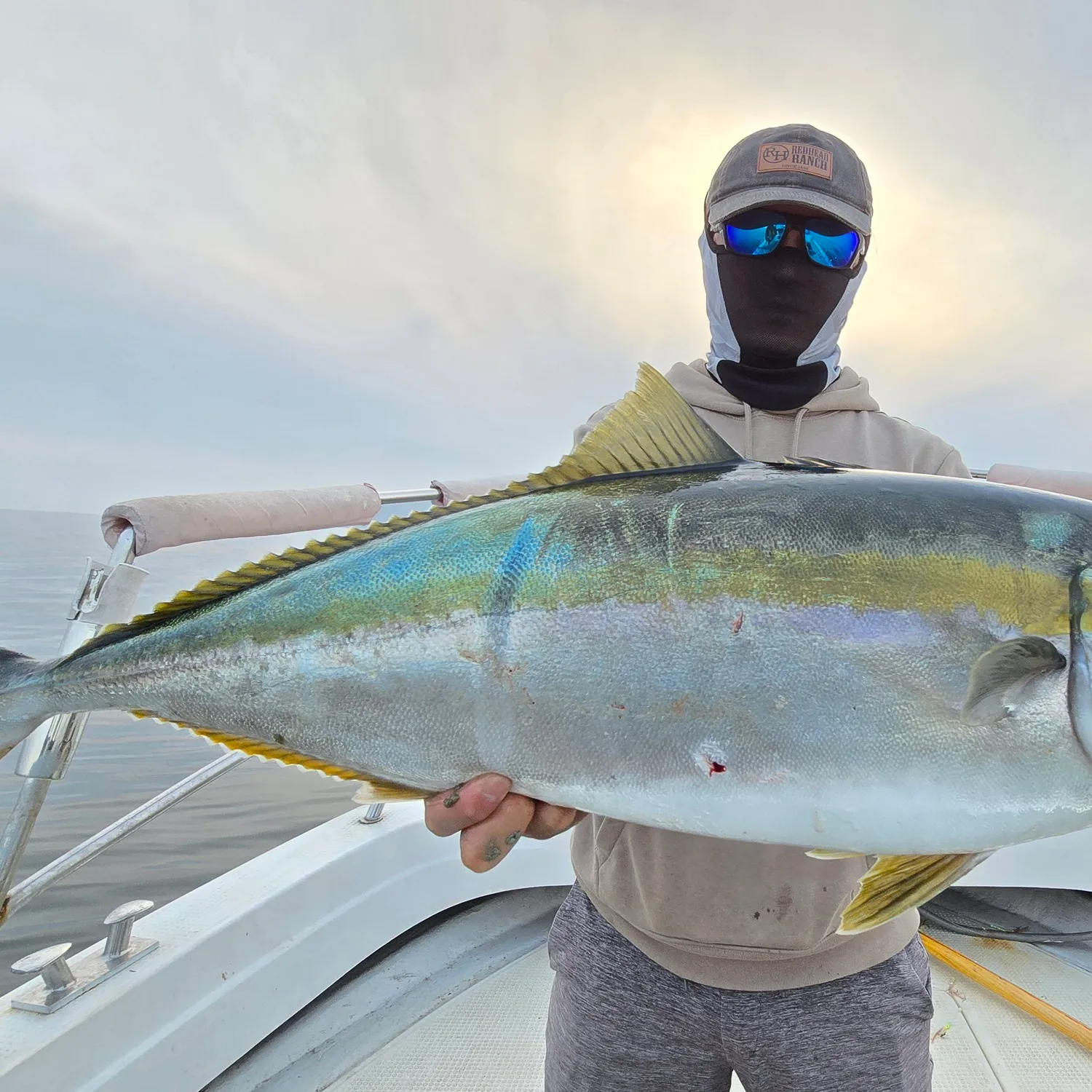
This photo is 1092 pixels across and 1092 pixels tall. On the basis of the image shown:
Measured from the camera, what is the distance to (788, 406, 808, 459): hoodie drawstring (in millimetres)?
1996

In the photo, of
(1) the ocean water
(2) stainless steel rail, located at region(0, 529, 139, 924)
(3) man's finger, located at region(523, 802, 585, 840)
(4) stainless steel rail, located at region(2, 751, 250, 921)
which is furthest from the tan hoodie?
(1) the ocean water

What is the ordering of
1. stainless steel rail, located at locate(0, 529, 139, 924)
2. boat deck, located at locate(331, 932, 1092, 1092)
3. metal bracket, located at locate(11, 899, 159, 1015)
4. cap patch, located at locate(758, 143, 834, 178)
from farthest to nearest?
1. boat deck, located at locate(331, 932, 1092, 1092)
2. metal bracket, located at locate(11, 899, 159, 1015)
3. cap patch, located at locate(758, 143, 834, 178)
4. stainless steel rail, located at locate(0, 529, 139, 924)

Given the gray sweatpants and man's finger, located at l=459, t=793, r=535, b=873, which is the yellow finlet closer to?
man's finger, located at l=459, t=793, r=535, b=873

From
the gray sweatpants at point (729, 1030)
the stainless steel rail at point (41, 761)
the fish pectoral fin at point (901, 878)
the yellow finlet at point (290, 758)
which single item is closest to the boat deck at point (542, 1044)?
the gray sweatpants at point (729, 1030)

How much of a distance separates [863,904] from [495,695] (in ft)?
2.46

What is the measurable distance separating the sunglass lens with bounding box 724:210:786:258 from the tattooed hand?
5.61 feet

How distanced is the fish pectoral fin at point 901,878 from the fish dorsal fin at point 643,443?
0.82 meters

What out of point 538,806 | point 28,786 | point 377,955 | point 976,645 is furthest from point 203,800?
point 976,645

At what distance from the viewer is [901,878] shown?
1.27 meters

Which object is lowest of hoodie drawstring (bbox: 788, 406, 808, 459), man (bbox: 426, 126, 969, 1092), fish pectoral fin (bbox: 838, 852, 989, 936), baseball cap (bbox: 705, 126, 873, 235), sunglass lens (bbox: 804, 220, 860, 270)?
man (bbox: 426, 126, 969, 1092)

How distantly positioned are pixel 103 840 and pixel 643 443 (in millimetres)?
2038

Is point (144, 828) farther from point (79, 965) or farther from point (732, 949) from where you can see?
point (732, 949)

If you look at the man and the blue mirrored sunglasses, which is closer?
the man

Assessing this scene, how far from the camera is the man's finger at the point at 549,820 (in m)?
1.44
